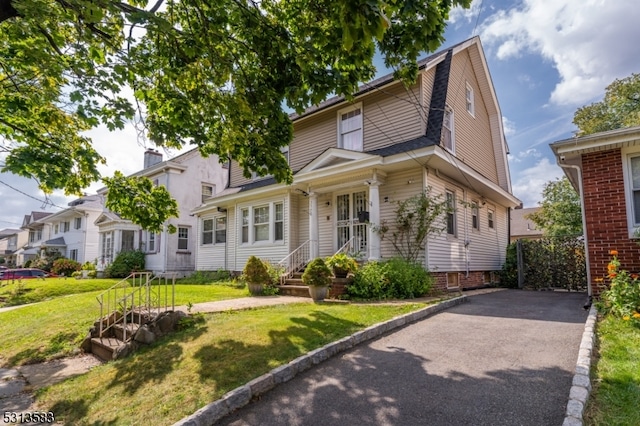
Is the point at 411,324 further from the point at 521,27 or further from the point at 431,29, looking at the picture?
the point at 521,27

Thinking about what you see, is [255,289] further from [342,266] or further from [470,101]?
[470,101]

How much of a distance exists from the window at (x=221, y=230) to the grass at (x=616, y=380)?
49.7ft

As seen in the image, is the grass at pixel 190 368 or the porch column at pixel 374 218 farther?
the porch column at pixel 374 218

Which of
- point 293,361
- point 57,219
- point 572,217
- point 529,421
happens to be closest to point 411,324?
point 293,361

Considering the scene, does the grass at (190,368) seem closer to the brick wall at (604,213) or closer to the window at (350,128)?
the brick wall at (604,213)

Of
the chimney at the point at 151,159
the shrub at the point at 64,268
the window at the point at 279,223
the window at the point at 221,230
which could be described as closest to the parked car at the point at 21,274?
the shrub at the point at 64,268

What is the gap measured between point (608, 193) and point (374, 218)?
5.52 m

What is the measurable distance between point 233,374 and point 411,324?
3635 millimetres

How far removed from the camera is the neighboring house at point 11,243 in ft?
175

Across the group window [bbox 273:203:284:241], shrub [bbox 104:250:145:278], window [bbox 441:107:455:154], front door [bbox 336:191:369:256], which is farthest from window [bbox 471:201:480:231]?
shrub [bbox 104:250:145:278]

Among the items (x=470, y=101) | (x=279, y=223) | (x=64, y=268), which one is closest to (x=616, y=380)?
(x=279, y=223)

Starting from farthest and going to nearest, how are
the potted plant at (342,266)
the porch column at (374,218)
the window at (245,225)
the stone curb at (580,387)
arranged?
the window at (245,225), the porch column at (374,218), the potted plant at (342,266), the stone curb at (580,387)

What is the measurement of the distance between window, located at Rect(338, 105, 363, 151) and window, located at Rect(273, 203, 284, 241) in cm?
350

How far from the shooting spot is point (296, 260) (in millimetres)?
12562
